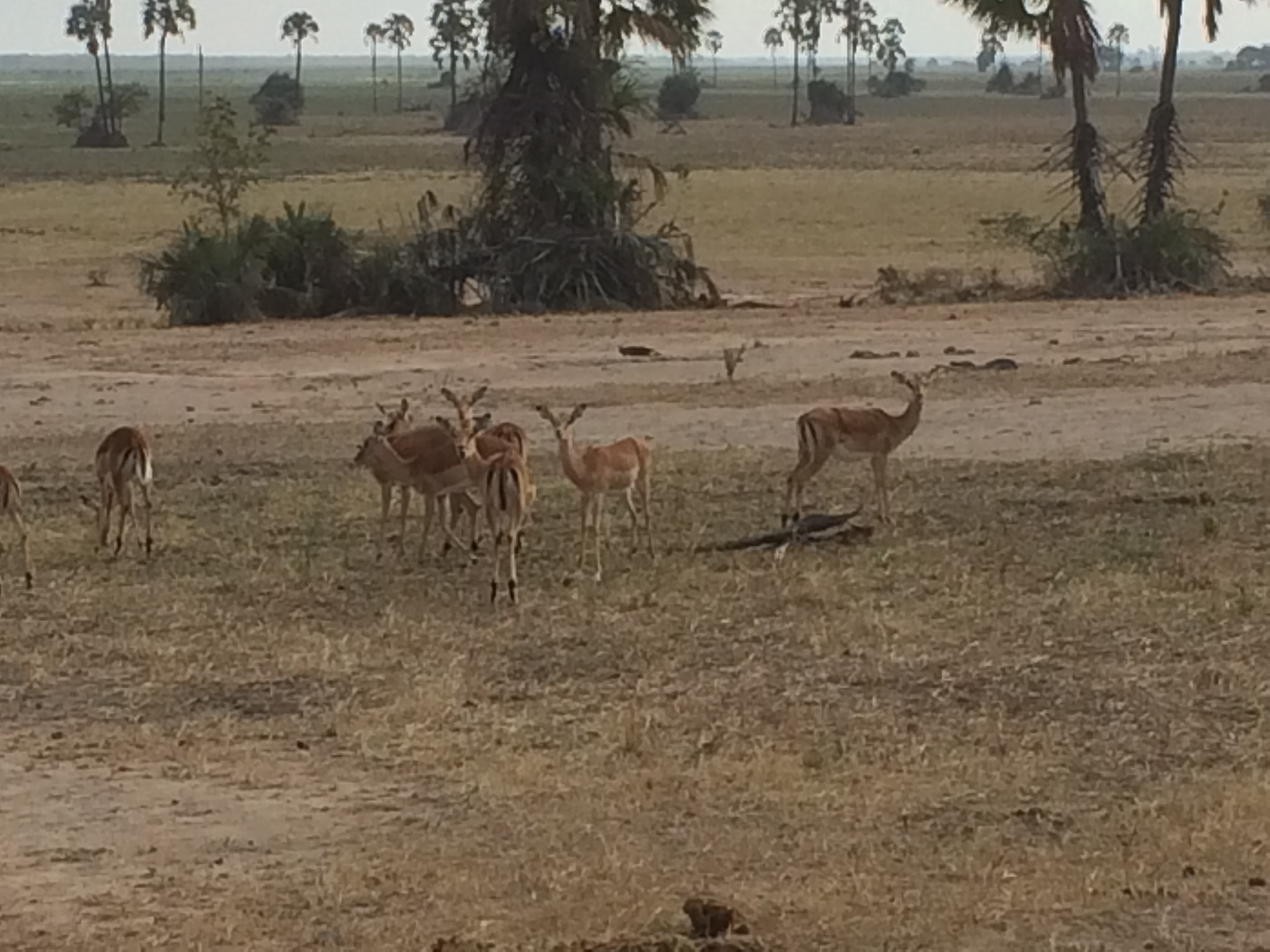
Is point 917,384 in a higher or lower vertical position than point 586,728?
higher

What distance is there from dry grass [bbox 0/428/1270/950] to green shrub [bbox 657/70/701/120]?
91.3m

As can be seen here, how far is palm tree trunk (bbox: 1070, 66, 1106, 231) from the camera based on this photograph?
105ft

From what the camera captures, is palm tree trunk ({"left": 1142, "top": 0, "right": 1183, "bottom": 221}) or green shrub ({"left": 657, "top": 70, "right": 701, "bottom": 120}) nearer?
palm tree trunk ({"left": 1142, "top": 0, "right": 1183, "bottom": 221})

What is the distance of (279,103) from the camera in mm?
109875

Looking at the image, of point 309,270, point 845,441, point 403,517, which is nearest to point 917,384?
point 845,441

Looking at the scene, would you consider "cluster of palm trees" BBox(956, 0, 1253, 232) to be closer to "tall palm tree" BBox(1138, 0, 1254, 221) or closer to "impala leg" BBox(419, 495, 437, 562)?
"tall palm tree" BBox(1138, 0, 1254, 221)

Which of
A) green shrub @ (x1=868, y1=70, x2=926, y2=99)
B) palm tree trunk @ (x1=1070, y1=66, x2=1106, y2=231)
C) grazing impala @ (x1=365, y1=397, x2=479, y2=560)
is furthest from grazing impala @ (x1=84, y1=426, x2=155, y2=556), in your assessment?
green shrub @ (x1=868, y1=70, x2=926, y2=99)

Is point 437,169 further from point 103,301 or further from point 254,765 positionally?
point 254,765

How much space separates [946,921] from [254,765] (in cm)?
324

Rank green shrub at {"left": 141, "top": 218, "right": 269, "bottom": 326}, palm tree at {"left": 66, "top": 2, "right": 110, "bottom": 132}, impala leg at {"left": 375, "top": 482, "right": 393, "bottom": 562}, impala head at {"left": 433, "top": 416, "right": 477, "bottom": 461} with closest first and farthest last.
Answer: impala head at {"left": 433, "top": 416, "right": 477, "bottom": 461} → impala leg at {"left": 375, "top": 482, "right": 393, "bottom": 562} → green shrub at {"left": 141, "top": 218, "right": 269, "bottom": 326} → palm tree at {"left": 66, "top": 2, "right": 110, "bottom": 132}

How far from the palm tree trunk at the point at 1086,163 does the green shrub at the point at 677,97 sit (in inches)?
2842

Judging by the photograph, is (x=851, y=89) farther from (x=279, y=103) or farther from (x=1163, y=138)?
(x=1163, y=138)

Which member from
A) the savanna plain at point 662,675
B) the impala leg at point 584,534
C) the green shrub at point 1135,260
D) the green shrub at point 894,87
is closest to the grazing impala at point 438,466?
the savanna plain at point 662,675

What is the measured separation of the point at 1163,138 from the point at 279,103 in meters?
81.7
